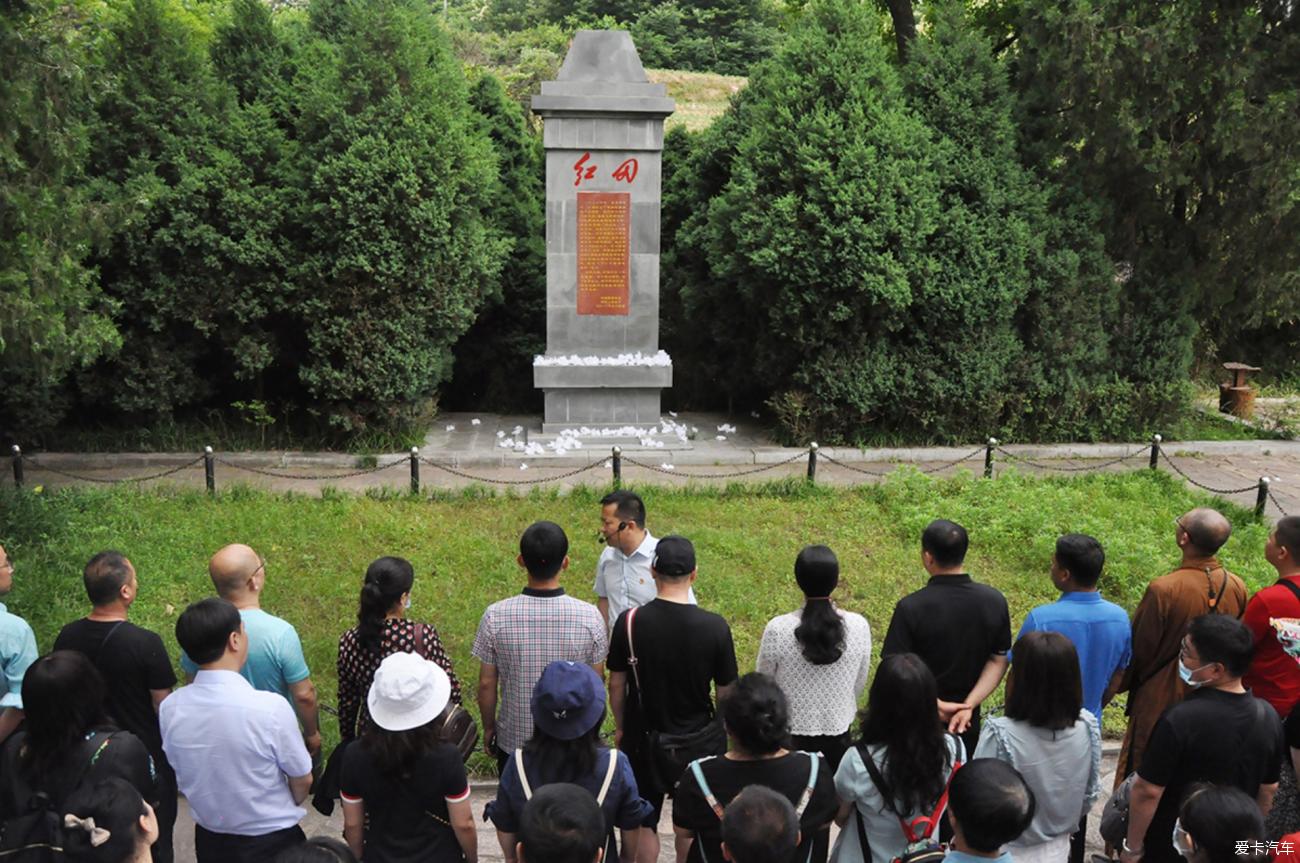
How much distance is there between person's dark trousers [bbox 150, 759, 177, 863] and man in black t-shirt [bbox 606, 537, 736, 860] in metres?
1.69

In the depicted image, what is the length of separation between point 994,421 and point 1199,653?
933 centimetres

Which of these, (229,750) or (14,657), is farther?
(14,657)

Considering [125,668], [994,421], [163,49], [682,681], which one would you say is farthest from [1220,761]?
[163,49]

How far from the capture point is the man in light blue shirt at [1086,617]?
4605 mm

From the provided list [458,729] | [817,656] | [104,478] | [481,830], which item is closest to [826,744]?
→ [817,656]

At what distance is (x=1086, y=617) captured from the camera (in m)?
4.62

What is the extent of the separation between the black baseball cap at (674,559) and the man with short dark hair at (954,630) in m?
0.89

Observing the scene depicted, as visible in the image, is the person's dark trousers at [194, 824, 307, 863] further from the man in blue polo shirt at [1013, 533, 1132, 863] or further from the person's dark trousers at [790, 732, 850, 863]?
the man in blue polo shirt at [1013, 533, 1132, 863]

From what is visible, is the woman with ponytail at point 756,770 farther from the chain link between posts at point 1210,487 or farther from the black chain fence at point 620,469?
the chain link between posts at point 1210,487

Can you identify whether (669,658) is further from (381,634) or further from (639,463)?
(639,463)

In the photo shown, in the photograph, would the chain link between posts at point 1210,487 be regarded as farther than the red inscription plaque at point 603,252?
No

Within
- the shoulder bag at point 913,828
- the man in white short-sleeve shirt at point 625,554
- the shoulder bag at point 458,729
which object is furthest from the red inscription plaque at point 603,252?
the shoulder bag at point 913,828

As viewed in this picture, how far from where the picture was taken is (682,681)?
4.36 meters

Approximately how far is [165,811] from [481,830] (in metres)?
1.67
